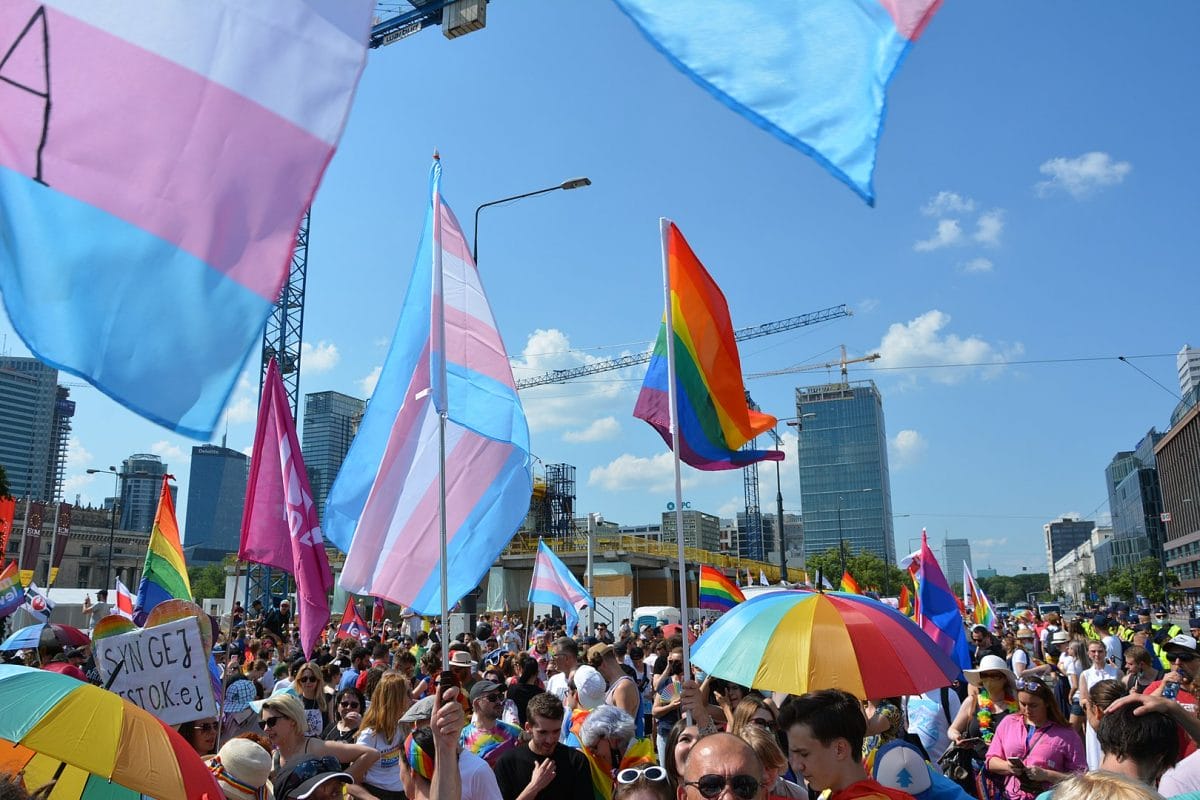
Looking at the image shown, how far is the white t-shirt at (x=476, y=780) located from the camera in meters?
4.70

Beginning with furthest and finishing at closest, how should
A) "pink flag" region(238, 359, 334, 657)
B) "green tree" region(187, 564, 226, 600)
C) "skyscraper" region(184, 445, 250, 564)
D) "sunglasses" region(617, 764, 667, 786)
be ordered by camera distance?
"skyscraper" region(184, 445, 250, 564), "green tree" region(187, 564, 226, 600), "pink flag" region(238, 359, 334, 657), "sunglasses" region(617, 764, 667, 786)

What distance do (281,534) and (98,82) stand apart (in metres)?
6.83

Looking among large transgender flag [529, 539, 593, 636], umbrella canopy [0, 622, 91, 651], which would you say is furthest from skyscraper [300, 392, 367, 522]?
umbrella canopy [0, 622, 91, 651]

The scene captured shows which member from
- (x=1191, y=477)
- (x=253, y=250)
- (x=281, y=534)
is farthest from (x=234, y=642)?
(x=1191, y=477)

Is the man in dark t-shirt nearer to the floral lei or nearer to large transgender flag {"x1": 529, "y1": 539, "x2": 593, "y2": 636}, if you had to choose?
the floral lei

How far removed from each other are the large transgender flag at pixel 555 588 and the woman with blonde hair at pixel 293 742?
1134cm

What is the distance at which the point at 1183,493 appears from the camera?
96062 millimetres

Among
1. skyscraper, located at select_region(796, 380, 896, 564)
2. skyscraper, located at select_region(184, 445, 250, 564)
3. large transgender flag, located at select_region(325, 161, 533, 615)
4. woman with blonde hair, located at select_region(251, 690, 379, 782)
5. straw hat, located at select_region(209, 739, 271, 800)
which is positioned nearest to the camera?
straw hat, located at select_region(209, 739, 271, 800)

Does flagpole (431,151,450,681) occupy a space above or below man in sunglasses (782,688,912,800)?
above

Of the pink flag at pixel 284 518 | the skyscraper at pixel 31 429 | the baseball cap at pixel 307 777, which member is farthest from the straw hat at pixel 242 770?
the skyscraper at pixel 31 429

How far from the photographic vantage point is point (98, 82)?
2832 mm

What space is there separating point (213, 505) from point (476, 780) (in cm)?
19142

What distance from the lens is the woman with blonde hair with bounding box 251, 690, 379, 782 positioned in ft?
17.7

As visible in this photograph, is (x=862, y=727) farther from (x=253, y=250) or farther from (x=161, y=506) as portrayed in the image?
(x=161, y=506)
